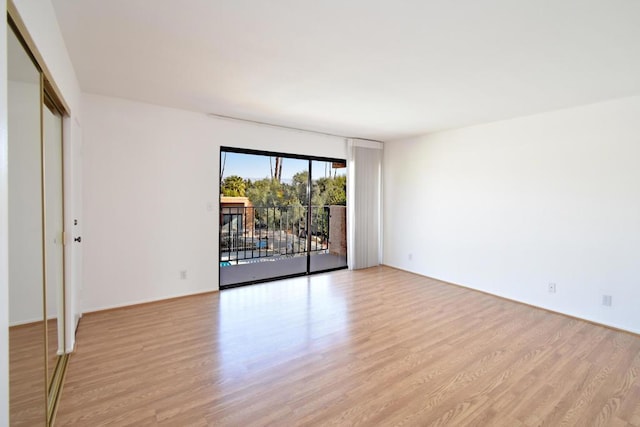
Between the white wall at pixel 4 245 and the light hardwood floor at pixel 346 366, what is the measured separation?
1.06 meters

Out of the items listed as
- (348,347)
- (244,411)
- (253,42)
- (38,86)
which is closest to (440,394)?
(348,347)

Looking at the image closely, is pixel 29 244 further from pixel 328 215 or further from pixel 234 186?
pixel 328 215

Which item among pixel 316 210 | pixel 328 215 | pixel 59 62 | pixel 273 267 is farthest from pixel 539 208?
pixel 59 62

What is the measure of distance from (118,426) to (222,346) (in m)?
1.00

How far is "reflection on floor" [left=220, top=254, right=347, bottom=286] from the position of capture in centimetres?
483

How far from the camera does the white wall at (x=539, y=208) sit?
321 cm

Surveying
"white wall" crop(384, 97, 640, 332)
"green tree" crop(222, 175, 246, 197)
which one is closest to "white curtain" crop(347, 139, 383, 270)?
"white wall" crop(384, 97, 640, 332)

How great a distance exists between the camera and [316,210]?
5.68 metres

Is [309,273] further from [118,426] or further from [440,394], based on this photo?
[118,426]

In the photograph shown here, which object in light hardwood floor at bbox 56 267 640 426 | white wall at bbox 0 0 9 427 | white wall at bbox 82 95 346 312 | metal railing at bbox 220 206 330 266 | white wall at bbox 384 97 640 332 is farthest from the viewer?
metal railing at bbox 220 206 330 266

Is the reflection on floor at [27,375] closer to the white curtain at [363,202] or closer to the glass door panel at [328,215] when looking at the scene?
the glass door panel at [328,215]

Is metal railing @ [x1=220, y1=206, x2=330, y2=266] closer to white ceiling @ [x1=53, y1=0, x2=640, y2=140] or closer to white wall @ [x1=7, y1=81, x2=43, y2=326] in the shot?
white ceiling @ [x1=53, y1=0, x2=640, y2=140]

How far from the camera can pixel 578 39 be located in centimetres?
203

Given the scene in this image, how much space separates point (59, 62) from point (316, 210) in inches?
161
